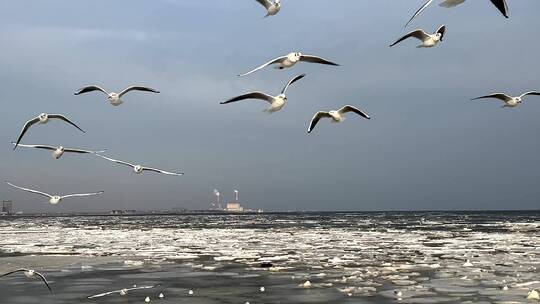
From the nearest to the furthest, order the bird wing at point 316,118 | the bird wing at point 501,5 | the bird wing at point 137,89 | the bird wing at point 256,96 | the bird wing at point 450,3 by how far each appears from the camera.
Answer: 1. the bird wing at point 501,5
2. the bird wing at point 450,3
3. the bird wing at point 256,96
4. the bird wing at point 316,118
5. the bird wing at point 137,89

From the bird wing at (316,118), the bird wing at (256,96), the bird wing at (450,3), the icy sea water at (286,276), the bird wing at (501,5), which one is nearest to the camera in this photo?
the bird wing at (501,5)

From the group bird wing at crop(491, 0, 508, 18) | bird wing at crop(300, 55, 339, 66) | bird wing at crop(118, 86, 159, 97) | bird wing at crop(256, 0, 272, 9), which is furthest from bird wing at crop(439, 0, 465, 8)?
bird wing at crop(118, 86, 159, 97)

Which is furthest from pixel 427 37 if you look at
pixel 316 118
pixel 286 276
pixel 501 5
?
pixel 286 276

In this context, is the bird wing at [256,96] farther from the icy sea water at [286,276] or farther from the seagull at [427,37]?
the icy sea water at [286,276]

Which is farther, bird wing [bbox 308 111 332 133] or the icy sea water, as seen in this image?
the icy sea water

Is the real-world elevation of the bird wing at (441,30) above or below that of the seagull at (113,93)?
above

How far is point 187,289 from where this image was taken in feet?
59.4

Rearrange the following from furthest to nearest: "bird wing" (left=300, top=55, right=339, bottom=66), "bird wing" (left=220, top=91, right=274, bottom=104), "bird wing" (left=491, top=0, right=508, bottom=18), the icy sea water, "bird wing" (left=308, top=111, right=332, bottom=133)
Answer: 1. the icy sea water
2. "bird wing" (left=308, top=111, right=332, bottom=133)
3. "bird wing" (left=300, top=55, right=339, bottom=66)
4. "bird wing" (left=220, top=91, right=274, bottom=104)
5. "bird wing" (left=491, top=0, right=508, bottom=18)

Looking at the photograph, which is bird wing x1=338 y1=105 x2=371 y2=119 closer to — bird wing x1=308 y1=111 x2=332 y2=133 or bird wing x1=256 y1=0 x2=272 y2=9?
bird wing x1=308 y1=111 x2=332 y2=133

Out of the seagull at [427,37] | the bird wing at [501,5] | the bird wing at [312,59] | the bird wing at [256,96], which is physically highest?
the seagull at [427,37]

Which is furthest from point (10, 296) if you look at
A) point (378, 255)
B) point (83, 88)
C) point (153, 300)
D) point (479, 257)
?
point (479, 257)

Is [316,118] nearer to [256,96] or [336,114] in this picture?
[336,114]

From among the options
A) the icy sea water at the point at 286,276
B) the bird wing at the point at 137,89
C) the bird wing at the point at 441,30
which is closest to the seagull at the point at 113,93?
the bird wing at the point at 137,89

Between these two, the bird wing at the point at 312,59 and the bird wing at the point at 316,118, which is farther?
the bird wing at the point at 316,118
